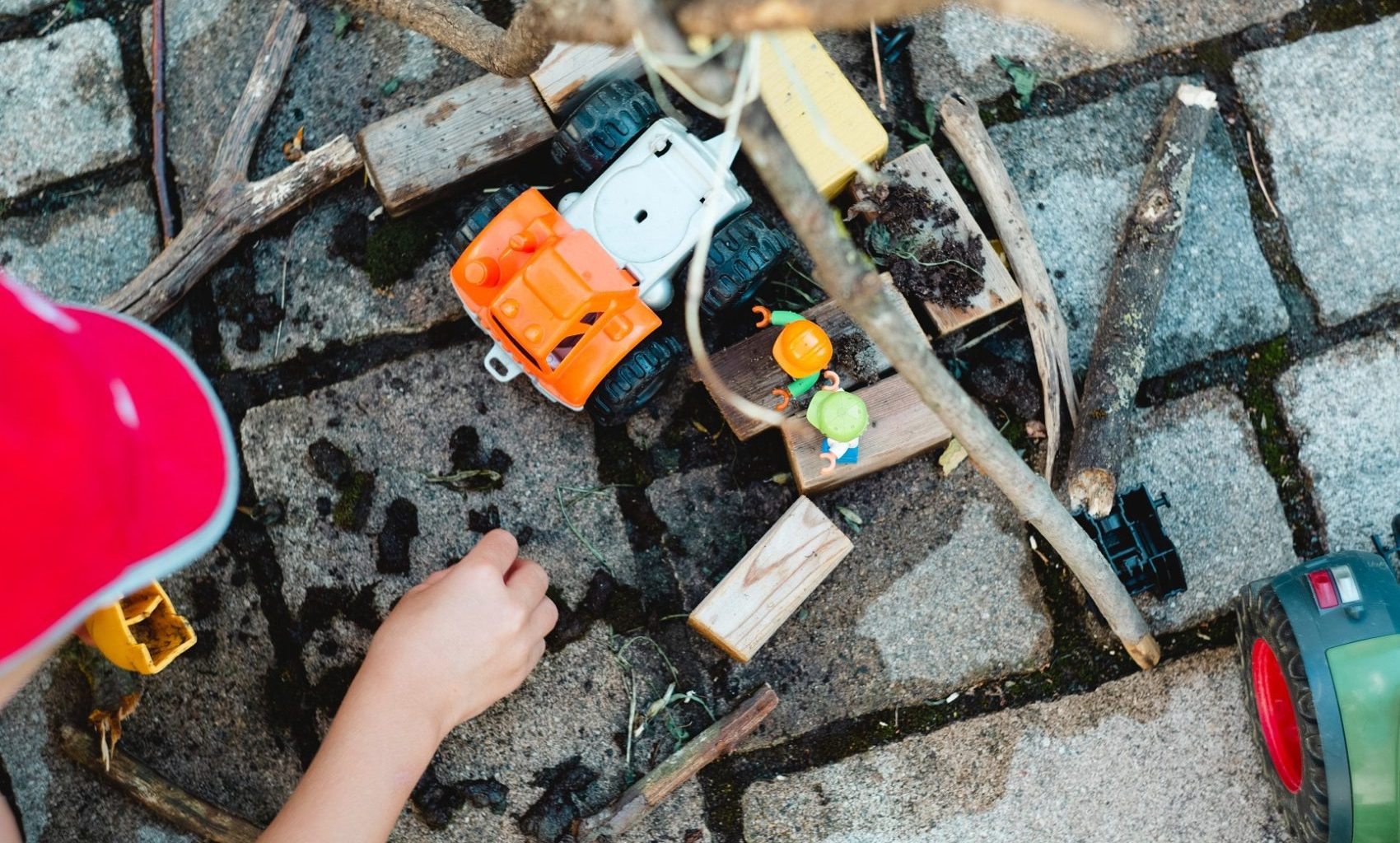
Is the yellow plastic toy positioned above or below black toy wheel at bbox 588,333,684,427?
above

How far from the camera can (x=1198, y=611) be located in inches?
83.9

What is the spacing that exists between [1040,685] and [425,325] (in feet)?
5.06

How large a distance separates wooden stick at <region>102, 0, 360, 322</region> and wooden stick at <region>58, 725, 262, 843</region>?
0.93 metres

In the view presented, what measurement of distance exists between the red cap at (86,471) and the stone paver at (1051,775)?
51.6 inches

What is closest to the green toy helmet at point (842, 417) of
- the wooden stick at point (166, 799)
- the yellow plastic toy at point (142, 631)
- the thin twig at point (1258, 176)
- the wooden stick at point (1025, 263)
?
the wooden stick at point (1025, 263)

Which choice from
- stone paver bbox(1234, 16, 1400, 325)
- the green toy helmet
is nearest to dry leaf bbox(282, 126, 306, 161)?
the green toy helmet

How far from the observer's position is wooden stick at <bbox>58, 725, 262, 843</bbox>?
6.75 feet

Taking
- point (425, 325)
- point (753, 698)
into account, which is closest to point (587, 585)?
point (753, 698)

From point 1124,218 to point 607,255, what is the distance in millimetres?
1176

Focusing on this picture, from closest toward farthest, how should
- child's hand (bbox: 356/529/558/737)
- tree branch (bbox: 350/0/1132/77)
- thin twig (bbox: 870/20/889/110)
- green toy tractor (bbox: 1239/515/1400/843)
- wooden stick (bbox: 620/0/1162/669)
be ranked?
tree branch (bbox: 350/0/1132/77) → wooden stick (bbox: 620/0/1162/669) → green toy tractor (bbox: 1239/515/1400/843) → child's hand (bbox: 356/529/558/737) → thin twig (bbox: 870/20/889/110)

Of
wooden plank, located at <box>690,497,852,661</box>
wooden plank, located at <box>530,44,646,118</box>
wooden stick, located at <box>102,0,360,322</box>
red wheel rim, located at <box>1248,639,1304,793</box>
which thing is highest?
wooden stick, located at <box>102,0,360,322</box>

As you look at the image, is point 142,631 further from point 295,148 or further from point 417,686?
point 295,148

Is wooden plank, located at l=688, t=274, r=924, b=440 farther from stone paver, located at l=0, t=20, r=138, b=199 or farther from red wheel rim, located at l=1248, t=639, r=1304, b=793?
stone paver, located at l=0, t=20, r=138, b=199

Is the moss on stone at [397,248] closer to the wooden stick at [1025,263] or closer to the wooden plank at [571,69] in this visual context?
the wooden plank at [571,69]
